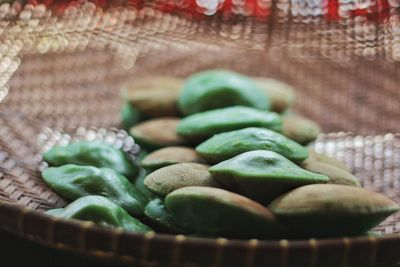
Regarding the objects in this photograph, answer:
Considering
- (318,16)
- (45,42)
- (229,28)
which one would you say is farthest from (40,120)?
(318,16)

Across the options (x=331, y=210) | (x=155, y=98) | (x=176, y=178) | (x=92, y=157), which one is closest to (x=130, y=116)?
(x=155, y=98)

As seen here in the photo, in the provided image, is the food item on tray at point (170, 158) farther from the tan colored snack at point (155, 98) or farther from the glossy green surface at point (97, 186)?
the tan colored snack at point (155, 98)

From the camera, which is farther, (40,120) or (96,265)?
(40,120)

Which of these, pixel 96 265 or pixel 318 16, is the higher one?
pixel 318 16

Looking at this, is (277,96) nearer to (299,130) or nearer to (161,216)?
(299,130)

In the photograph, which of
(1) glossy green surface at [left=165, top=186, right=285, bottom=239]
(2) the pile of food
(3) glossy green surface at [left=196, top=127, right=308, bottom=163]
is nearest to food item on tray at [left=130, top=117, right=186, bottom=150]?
(2) the pile of food

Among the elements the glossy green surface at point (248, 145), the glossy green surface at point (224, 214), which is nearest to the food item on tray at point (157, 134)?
the glossy green surface at point (248, 145)

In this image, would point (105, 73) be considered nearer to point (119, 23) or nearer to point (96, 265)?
point (119, 23)

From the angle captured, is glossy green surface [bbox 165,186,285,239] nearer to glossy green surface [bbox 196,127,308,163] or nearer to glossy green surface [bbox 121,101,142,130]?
glossy green surface [bbox 196,127,308,163]
